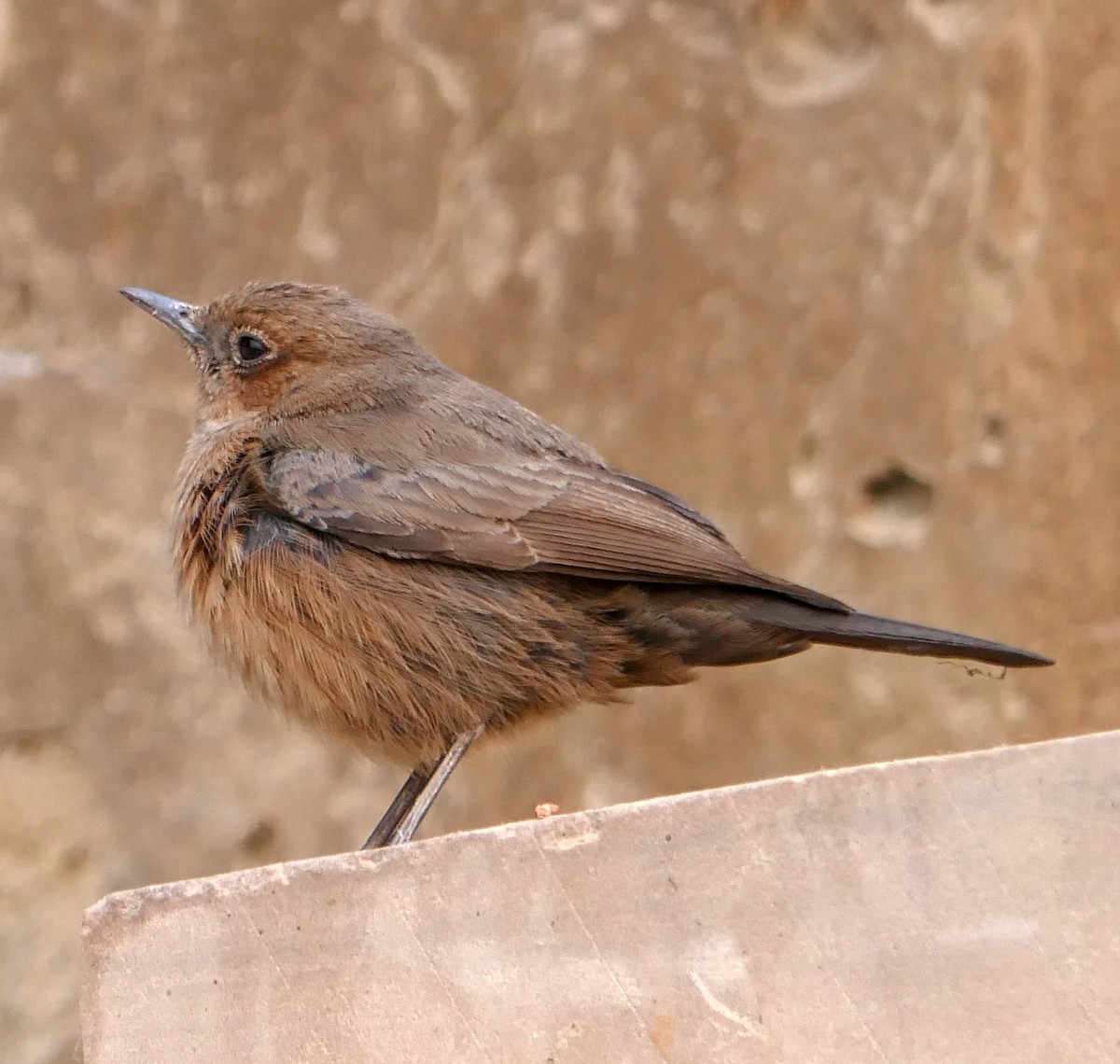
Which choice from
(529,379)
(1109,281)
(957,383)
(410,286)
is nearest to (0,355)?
(410,286)

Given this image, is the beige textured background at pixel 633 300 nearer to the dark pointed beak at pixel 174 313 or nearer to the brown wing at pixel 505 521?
the dark pointed beak at pixel 174 313

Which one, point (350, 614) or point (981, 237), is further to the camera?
point (981, 237)

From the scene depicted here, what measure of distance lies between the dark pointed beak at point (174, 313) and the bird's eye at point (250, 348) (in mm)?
120

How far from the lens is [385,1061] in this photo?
2.55 metres

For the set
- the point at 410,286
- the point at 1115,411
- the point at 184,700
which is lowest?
the point at 1115,411

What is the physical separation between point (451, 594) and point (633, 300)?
2060 millimetres

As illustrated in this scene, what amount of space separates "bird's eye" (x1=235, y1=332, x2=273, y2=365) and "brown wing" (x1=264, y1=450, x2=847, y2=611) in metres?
0.59

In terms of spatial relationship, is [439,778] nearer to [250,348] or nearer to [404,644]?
[404,644]

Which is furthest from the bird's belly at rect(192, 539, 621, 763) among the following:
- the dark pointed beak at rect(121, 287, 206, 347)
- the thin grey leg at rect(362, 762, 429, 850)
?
the dark pointed beak at rect(121, 287, 206, 347)

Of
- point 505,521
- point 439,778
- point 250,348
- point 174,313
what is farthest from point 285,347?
point 439,778

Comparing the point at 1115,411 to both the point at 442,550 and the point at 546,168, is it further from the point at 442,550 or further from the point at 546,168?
the point at 442,550

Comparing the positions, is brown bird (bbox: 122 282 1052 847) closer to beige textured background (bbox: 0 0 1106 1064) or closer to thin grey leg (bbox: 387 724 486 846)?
thin grey leg (bbox: 387 724 486 846)

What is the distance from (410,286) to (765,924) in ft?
11.3

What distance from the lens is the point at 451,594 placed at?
3838 millimetres
